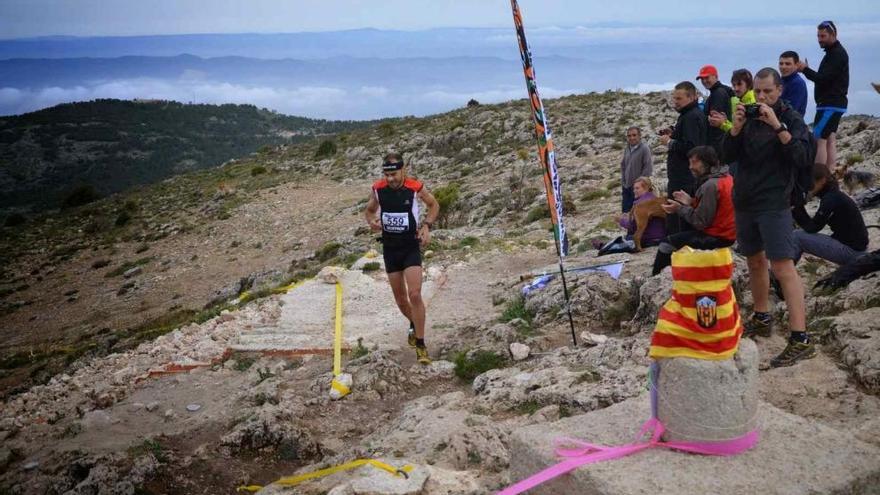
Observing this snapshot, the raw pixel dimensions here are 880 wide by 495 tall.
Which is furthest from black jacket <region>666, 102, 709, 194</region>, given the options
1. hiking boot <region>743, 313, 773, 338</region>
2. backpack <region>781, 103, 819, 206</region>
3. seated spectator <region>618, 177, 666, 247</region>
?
hiking boot <region>743, 313, 773, 338</region>

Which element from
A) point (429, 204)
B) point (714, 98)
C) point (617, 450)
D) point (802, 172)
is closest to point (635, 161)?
point (714, 98)

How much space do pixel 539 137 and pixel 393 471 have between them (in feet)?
12.2

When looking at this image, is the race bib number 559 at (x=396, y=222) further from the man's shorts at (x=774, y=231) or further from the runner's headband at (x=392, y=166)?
the man's shorts at (x=774, y=231)

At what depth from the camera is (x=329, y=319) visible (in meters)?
9.62

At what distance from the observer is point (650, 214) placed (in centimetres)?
905

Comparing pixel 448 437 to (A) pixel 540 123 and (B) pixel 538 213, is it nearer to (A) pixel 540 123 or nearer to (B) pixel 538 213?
(A) pixel 540 123

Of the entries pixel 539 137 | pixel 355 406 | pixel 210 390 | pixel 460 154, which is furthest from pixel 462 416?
pixel 460 154

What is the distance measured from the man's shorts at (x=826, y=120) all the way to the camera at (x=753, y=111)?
3.98 meters

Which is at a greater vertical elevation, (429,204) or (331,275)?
(429,204)

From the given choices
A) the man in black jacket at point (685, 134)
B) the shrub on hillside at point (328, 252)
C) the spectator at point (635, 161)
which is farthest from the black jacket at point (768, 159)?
the shrub on hillside at point (328, 252)

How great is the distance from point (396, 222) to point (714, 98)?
432 centimetres

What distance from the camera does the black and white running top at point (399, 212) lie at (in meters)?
Result: 7.11

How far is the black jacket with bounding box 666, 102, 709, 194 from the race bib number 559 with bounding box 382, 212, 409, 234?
3303 millimetres

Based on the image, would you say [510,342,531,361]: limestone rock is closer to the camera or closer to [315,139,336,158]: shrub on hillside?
the camera
